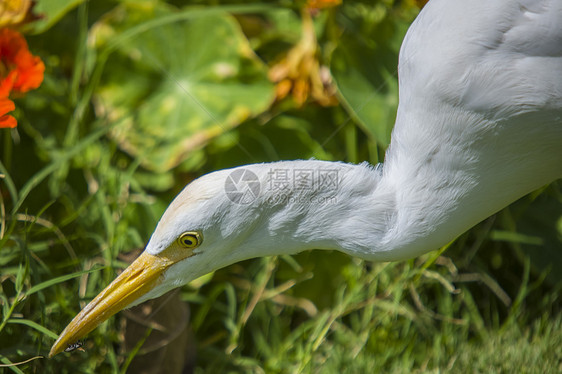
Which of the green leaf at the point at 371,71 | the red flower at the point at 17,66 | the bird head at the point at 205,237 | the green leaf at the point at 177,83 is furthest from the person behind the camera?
the green leaf at the point at 177,83

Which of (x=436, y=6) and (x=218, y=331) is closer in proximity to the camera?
(x=436, y=6)

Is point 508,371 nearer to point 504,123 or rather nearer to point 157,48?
point 504,123

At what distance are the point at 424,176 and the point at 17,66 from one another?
3.85 feet

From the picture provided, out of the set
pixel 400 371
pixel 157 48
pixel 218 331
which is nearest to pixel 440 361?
pixel 400 371

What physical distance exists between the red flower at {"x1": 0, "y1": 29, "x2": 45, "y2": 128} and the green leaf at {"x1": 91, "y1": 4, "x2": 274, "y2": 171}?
48cm

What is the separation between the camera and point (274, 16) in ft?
8.68

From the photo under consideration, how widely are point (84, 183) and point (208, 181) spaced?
1.14 meters

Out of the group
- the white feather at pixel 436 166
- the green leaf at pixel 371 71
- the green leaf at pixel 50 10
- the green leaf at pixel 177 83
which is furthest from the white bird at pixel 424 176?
the green leaf at pixel 50 10

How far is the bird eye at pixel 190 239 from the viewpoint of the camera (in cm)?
137

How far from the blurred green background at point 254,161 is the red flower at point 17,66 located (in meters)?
0.35

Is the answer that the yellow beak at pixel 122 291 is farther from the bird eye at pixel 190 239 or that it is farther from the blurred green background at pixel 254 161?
the blurred green background at pixel 254 161

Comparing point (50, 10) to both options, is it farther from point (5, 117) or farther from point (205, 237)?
point (205, 237)

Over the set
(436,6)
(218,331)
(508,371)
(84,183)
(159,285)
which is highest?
(436,6)

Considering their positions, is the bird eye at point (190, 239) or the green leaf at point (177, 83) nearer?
the bird eye at point (190, 239)
